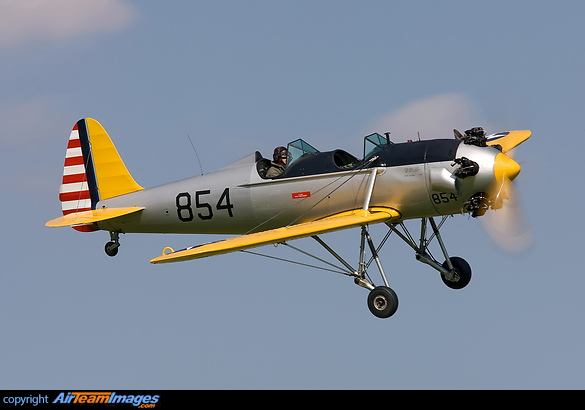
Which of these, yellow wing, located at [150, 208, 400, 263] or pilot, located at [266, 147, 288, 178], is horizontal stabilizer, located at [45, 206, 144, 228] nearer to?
pilot, located at [266, 147, 288, 178]

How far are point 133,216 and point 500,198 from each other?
718 cm

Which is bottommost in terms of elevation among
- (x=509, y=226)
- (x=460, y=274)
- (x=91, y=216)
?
(x=460, y=274)

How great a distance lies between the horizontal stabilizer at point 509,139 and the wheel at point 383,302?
11.6ft

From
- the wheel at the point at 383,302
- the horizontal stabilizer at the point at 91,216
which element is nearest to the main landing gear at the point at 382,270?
the wheel at the point at 383,302

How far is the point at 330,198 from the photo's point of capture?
18188 millimetres

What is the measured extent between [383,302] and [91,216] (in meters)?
6.47

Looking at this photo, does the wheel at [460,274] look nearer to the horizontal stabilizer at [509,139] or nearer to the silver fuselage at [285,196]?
the silver fuselage at [285,196]

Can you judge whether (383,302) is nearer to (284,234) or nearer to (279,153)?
(284,234)
